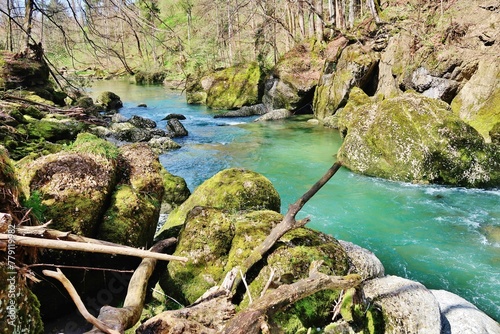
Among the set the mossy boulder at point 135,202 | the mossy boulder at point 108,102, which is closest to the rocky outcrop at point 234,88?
the mossy boulder at point 108,102

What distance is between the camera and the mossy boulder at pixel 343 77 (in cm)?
1773

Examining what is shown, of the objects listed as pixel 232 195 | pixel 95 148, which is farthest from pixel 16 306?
pixel 232 195

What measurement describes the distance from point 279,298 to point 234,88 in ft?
74.1

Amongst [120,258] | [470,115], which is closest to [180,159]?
[120,258]

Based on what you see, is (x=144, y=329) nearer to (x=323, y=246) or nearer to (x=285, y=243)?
(x=285, y=243)

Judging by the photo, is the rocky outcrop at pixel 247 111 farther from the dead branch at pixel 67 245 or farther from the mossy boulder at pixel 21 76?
the dead branch at pixel 67 245

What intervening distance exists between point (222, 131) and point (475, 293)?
1392 cm

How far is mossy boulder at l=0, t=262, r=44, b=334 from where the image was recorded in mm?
2053

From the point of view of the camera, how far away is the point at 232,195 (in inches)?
251

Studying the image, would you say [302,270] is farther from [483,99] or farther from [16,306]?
[483,99]

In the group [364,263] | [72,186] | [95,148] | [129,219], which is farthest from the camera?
[95,148]

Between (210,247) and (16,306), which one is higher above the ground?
(16,306)

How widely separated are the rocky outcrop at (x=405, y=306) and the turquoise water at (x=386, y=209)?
A: 158 cm

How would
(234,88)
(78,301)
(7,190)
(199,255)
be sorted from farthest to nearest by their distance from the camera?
(234,88) → (199,255) → (7,190) → (78,301)
